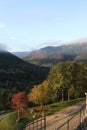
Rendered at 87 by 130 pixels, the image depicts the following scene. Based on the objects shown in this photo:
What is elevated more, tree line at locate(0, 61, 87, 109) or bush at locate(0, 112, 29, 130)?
tree line at locate(0, 61, 87, 109)

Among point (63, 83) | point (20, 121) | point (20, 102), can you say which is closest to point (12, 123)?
point (20, 121)

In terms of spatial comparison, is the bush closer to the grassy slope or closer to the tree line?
the grassy slope

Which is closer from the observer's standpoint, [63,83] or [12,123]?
[12,123]

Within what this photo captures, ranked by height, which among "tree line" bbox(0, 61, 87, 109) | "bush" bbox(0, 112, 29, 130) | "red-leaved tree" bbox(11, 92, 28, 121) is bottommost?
"bush" bbox(0, 112, 29, 130)

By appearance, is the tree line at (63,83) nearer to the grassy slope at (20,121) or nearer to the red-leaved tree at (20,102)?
the grassy slope at (20,121)

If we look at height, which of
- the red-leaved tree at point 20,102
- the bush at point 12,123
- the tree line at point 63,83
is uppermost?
the tree line at point 63,83

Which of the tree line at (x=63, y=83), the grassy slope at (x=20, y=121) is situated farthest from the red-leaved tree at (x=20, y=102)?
the tree line at (x=63, y=83)

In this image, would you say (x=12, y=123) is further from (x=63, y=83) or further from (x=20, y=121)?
(x=63, y=83)

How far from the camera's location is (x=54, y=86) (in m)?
84.3

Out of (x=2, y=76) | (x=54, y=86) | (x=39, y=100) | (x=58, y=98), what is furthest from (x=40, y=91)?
(x=2, y=76)

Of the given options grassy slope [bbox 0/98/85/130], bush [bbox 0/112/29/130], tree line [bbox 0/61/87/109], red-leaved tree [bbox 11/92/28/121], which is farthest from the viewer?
tree line [bbox 0/61/87/109]

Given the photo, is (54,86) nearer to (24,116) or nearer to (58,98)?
(58,98)

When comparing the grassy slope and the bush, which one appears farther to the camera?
the grassy slope

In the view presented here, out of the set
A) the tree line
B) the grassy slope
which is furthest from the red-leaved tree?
the tree line
